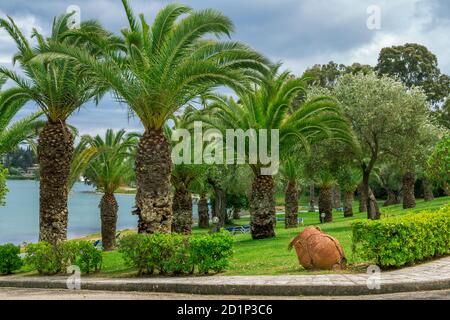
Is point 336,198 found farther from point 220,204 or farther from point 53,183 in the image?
point 53,183

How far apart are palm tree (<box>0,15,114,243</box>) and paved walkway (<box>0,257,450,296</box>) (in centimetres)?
587

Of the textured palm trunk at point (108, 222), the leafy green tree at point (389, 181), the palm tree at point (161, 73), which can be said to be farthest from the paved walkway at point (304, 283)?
the leafy green tree at point (389, 181)

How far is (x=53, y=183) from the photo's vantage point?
17.3 m

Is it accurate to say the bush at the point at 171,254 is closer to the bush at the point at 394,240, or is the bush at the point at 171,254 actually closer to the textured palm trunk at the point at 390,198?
the bush at the point at 394,240

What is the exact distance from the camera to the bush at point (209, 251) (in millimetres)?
11789

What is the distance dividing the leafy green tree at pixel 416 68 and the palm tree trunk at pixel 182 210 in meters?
45.7

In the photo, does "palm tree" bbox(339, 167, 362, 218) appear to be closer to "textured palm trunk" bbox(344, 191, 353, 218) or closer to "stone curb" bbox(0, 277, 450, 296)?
"textured palm trunk" bbox(344, 191, 353, 218)

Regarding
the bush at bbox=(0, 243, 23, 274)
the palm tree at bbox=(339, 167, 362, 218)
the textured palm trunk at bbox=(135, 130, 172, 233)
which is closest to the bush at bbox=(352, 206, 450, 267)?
the textured palm trunk at bbox=(135, 130, 172, 233)

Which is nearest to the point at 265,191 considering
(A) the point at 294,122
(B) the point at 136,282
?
(A) the point at 294,122

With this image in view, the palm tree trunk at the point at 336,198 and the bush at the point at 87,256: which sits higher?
the palm tree trunk at the point at 336,198

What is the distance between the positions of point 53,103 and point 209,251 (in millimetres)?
8538

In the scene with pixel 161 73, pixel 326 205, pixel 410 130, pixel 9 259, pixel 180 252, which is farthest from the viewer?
pixel 326 205

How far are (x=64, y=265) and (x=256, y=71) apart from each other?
7.65 meters

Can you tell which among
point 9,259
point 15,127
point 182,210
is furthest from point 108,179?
point 9,259
